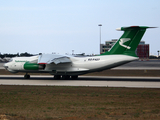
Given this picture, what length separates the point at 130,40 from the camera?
1288 inches

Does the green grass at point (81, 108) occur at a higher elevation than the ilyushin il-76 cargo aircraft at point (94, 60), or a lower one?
lower

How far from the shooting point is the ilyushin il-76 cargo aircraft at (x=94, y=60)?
106ft

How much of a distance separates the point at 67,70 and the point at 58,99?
16.8m

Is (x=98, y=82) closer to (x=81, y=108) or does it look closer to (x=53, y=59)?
(x=53, y=59)

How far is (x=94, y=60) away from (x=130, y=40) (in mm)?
5258

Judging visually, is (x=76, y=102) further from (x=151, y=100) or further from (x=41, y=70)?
(x=41, y=70)

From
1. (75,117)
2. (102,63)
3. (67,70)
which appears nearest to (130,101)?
(75,117)

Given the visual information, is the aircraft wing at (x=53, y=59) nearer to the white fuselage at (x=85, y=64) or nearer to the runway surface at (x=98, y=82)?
the white fuselage at (x=85, y=64)

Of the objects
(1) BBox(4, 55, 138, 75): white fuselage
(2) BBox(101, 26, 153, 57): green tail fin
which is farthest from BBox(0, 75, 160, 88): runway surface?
(2) BBox(101, 26, 153, 57): green tail fin

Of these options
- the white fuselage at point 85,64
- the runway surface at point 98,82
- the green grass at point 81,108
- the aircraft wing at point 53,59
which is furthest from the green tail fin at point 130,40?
the green grass at point 81,108

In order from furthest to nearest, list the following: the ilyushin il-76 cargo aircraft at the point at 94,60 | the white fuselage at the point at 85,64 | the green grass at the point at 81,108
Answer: the white fuselage at the point at 85,64, the ilyushin il-76 cargo aircraft at the point at 94,60, the green grass at the point at 81,108

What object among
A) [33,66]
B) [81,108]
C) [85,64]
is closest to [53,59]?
[33,66]

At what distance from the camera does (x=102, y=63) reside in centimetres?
3306

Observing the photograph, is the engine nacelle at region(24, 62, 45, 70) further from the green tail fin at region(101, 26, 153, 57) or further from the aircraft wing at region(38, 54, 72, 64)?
the green tail fin at region(101, 26, 153, 57)
